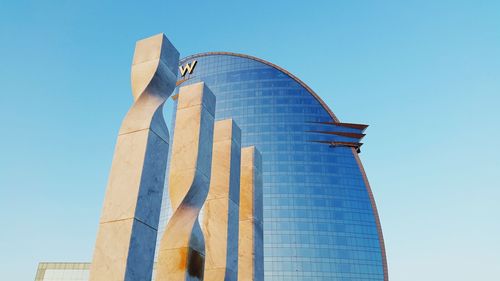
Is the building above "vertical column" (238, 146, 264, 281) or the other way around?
above

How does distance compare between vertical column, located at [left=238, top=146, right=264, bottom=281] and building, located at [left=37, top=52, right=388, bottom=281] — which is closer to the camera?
vertical column, located at [left=238, top=146, right=264, bottom=281]

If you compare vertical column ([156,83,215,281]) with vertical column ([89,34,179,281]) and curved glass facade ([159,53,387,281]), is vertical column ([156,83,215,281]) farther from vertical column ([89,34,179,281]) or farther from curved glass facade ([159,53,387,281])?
curved glass facade ([159,53,387,281])

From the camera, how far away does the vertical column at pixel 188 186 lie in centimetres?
1228

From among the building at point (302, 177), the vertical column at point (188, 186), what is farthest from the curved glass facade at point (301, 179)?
the vertical column at point (188, 186)

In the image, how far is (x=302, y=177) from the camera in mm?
80625

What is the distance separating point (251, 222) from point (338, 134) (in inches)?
2790

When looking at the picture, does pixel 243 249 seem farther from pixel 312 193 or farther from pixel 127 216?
pixel 312 193

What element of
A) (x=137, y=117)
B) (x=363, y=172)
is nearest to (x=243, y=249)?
(x=137, y=117)

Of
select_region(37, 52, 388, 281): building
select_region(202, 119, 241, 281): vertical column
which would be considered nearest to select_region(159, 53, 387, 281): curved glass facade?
select_region(37, 52, 388, 281): building

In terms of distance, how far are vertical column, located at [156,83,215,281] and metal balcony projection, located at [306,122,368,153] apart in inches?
2807

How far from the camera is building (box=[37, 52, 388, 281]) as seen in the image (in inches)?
2901

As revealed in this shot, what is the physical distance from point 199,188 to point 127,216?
3310mm

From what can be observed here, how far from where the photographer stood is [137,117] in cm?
1215

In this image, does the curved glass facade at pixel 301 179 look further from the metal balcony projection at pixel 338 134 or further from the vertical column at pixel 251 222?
the vertical column at pixel 251 222
